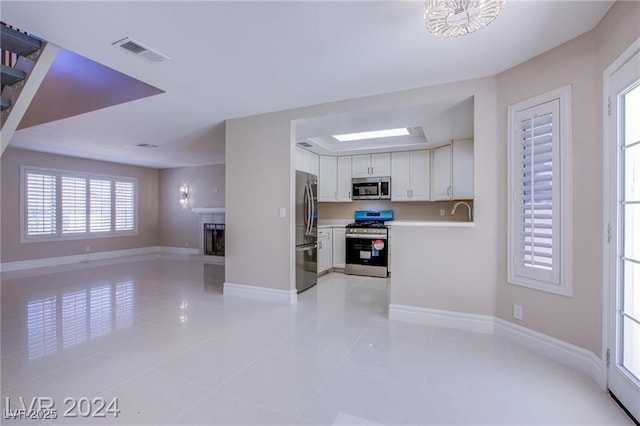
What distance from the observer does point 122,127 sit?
4.48 meters

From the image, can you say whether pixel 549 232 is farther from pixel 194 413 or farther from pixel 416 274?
pixel 194 413

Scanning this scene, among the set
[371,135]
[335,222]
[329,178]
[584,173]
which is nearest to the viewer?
[584,173]

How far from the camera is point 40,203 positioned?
20.7 ft

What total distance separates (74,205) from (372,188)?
23.1 feet

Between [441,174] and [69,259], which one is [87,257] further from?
[441,174]

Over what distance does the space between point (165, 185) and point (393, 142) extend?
22.9 ft

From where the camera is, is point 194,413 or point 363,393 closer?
point 194,413

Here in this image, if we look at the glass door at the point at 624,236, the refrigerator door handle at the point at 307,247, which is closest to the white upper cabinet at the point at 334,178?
the refrigerator door handle at the point at 307,247

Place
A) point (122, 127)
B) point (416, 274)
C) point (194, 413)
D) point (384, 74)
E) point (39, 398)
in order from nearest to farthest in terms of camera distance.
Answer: point (194, 413) → point (39, 398) → point (384, 74) → point (416, 274) → point (122, 127)

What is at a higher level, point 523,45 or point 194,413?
point 523,45

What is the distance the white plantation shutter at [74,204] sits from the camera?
265 inches

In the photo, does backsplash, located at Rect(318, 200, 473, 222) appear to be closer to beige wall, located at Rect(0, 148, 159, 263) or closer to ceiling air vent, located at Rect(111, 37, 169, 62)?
ceiling air vent, located at Rect(111, 37, 169, 62)

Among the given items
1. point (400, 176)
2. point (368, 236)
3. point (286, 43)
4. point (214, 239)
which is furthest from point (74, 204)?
point (400, 176)

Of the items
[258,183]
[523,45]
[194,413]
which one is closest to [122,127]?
[258,183]
